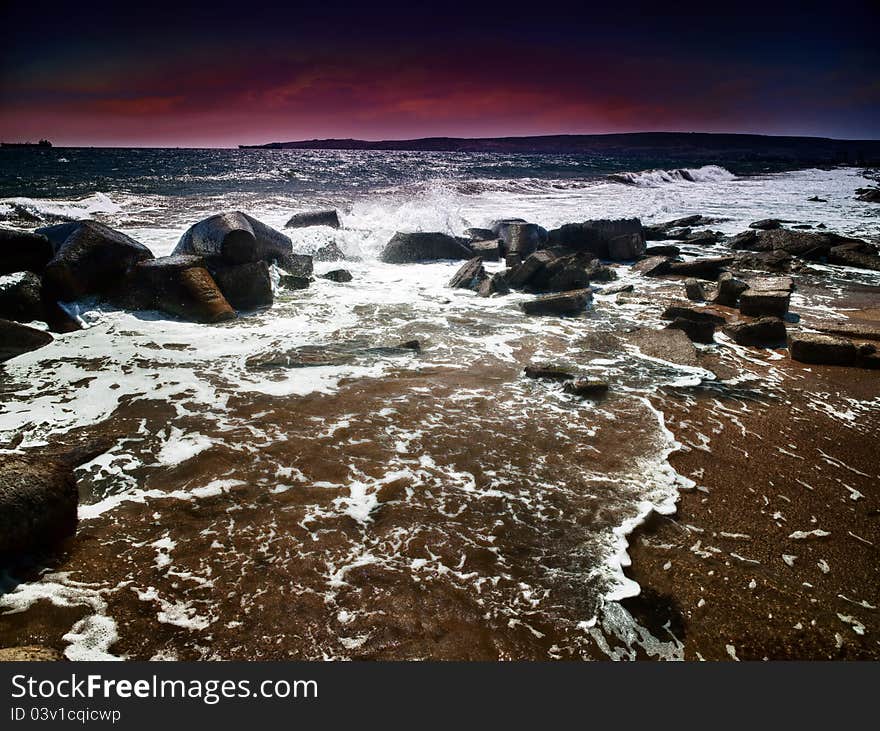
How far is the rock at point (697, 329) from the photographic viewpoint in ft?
20.7

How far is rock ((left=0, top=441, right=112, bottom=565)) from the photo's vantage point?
8.27 ft

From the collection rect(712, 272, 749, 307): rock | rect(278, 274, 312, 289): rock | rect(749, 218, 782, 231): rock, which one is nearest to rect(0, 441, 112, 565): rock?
rect(278, 274, 312, 289): rock

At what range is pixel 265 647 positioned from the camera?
7.18ft


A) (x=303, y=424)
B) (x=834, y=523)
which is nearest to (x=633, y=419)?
(x=834, y=523)

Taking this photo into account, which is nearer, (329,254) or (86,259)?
(86,259)

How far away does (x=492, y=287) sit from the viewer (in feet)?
28.1

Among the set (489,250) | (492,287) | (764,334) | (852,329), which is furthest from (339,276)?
(852,329)

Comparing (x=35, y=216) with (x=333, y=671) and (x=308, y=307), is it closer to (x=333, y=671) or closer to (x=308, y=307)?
(x=308, y=307)

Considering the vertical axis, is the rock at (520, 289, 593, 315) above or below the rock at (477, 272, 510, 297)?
below

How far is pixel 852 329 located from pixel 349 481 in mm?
6645

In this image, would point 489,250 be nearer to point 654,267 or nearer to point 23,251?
point 654,267

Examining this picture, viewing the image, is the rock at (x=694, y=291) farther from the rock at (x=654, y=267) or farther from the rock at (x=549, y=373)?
the rock at (x=549, y=373)

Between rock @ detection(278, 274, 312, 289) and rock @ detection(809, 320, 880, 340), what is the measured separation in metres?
7.76

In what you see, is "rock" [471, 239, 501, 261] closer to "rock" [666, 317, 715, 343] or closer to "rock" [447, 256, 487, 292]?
"rock" [447, 256, 487, 292]
